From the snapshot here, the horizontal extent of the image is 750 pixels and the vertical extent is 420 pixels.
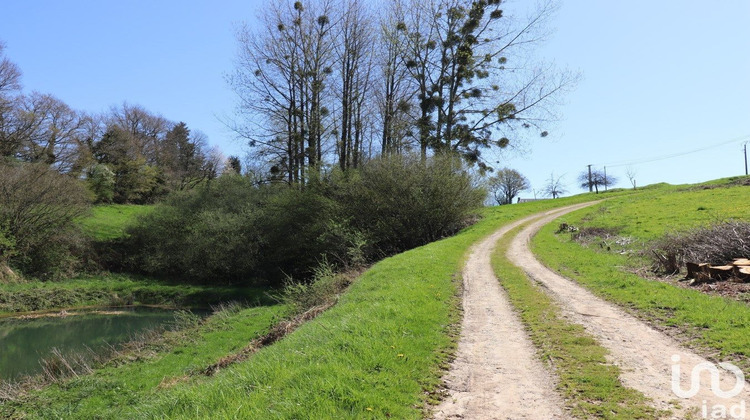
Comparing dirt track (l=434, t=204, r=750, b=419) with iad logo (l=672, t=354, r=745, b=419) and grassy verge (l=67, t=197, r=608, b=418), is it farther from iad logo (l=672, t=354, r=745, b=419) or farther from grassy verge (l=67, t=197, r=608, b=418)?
grassy verge (l=67, t=197, r=608, b=418)

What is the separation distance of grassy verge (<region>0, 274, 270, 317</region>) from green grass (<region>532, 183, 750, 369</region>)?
19473mm

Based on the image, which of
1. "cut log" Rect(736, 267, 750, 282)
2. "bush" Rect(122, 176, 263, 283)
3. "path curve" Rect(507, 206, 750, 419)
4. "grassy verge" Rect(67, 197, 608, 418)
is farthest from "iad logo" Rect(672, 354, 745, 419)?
"bush" Rect(122, 176, 263, 283)

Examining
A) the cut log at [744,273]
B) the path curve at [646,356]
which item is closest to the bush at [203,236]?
the path curve at [646,356]

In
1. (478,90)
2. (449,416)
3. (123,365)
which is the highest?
(478,90)

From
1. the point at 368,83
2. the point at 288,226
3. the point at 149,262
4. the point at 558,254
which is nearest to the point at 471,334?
the point at 558,254

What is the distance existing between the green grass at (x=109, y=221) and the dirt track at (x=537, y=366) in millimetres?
42192

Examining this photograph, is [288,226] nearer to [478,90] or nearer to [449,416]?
[478,90]

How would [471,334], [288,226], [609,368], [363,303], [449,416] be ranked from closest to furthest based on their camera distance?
[449,416], [609,368], [471,334], [363,303], [288,226]

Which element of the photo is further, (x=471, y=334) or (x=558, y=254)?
(x=558, y=254)

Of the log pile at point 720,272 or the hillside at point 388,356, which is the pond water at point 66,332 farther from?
the log pile at point 720,272

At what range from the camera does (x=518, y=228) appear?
96.5ft

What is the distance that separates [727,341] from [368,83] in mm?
33258

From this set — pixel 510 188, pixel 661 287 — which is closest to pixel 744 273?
pixel 661 287

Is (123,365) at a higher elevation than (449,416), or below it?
below
